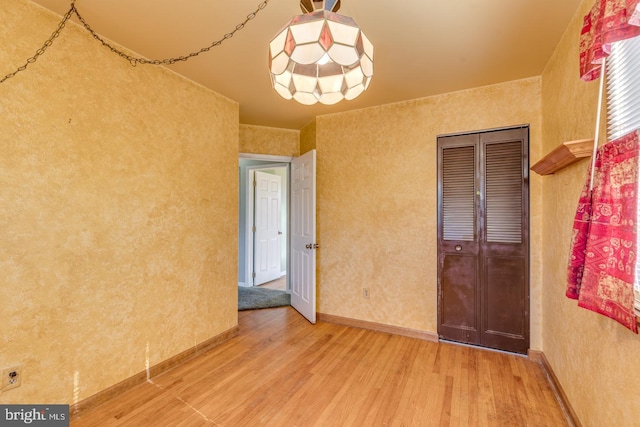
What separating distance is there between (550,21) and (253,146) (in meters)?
3.13

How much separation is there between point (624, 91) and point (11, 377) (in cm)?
339

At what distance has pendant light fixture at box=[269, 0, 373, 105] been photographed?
0.92 meters

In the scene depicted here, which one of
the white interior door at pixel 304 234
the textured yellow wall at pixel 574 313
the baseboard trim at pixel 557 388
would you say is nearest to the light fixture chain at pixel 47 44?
the white interior door at pixel 304 234

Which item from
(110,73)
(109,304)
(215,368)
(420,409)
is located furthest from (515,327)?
(110,73)

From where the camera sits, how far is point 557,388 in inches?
80.0

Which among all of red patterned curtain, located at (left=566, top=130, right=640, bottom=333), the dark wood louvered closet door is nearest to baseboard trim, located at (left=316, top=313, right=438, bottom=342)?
the dark wood louvered closet door

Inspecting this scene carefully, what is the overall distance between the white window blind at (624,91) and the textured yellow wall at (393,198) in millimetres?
1311

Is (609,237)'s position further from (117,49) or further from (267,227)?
(267,227)

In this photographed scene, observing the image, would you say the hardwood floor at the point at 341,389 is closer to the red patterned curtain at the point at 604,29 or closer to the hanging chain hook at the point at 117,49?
the red patterned curtain at the point at 604,29

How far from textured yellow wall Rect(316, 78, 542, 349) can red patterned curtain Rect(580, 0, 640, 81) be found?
1466 millimetres

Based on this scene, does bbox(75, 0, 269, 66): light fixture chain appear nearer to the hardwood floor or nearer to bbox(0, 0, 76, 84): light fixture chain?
bbox(0, 0, 76, 84): light fixture chain

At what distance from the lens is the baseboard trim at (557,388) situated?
1.74m

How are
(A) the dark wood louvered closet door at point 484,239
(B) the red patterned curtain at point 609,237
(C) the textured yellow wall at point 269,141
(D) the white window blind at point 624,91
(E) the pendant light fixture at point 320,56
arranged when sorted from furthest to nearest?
1. (C) the textured yellow wall at point 269,141
2. (A) the dark wood louvered closet door at point 484,239
3. (D) the white window blind at point 624,91
4. (B) the red patterned curtain at point 609,237
5. (E) the pendant light fixture at point 320,56

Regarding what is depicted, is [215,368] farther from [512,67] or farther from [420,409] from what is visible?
[512,67]
